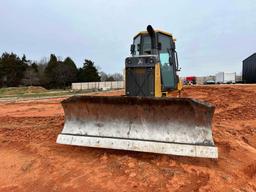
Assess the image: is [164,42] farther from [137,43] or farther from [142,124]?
[142,124]

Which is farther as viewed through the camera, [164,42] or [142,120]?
[164,42]

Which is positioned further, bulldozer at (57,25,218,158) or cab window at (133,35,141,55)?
cab window at (133,35,141,55)

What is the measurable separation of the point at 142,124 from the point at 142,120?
72 millimetres

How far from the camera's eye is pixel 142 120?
5.36 metres

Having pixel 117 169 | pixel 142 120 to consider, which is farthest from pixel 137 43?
pixel 117 169

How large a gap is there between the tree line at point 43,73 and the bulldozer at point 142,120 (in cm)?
5323

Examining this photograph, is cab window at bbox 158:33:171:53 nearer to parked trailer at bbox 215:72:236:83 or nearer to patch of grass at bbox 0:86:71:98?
patch of grass at bbox 0:86:71:98

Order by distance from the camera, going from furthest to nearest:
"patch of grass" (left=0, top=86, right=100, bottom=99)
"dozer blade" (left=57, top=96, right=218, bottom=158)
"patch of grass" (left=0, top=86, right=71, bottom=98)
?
"patch of grass" (left=0, top=86, right=71, bottom=98)
"patch of grass" (left=0, top=86, right=100, bottom=99)
"dozer blade" (left=57, top=96, right=218, bottom=158)

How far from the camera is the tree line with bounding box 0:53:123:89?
5759 cm

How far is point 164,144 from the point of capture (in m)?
4.96

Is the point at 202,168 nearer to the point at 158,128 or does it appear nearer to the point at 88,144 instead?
the point at 158,128

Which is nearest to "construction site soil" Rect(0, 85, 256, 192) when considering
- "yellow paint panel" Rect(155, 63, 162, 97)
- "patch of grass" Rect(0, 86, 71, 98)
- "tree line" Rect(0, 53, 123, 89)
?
"yellow paint panel" Rect(155, 63, 162, 97)

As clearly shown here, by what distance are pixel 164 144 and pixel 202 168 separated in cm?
71

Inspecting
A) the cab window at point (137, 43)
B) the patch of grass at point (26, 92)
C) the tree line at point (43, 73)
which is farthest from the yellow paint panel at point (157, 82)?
the tree line at point (43, 73)
